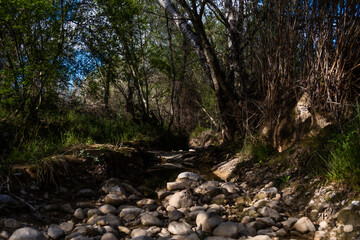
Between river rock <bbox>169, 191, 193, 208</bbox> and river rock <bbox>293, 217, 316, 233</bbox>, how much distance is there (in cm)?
117

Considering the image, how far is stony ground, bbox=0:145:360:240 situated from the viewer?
2.35 meters

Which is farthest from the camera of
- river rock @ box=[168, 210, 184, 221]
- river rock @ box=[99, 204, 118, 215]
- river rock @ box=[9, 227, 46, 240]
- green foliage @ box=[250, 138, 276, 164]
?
green foliage @ box=[250, 138, 276, 164]

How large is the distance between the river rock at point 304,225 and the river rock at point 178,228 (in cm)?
94

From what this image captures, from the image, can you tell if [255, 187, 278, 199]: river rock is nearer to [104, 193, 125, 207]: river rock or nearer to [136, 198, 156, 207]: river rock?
[136, 198, 156, 207]: river rock

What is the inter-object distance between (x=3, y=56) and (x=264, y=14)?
4477 mm

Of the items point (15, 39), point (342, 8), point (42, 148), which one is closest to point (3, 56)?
point (15, 39)

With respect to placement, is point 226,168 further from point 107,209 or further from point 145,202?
point 107,209

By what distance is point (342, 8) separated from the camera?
3.04 m

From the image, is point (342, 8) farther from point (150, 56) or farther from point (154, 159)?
point (150, 56)

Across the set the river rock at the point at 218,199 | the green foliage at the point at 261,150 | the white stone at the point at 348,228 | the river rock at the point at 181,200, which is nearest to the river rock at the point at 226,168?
the green foliage at the point at 261,150

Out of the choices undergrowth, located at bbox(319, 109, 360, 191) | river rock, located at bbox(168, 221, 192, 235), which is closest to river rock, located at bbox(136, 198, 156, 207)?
river rock, located at bbox(168, 221, 192, 235)

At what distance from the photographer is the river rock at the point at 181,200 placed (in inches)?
125

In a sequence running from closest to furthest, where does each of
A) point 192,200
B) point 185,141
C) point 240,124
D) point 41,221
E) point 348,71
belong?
point 41,221
point 348,71
point 192,200
point 240,124
point 185,141

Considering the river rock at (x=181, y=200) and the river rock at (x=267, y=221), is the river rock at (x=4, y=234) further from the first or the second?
the river rock at (x=267, y=221)
